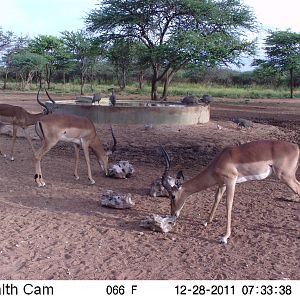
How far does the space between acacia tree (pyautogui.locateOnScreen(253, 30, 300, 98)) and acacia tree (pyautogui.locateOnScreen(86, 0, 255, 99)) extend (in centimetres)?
1409

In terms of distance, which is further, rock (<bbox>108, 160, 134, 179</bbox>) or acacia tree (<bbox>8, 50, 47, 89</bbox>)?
acacia tree (<bbox>8, 50, 47, 89</bbox>)

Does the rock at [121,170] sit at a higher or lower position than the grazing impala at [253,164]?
lower

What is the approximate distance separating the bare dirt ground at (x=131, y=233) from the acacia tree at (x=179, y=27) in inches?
653

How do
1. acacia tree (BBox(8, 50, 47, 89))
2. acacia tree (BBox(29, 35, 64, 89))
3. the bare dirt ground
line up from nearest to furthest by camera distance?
the bare dirt ground, acacia tree (BBox(8, 50, 47, 89)), acacia tree (BBox(29, 35, 64, 89))

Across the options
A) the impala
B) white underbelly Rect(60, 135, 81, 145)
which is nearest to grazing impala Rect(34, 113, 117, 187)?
white underbelly Rect(60, 135, 81, 145)

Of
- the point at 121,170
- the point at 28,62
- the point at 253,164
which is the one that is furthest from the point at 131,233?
the point at 28,62

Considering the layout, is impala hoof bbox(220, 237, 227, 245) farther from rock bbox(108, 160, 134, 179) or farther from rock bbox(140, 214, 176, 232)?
rock bbox(108, 160, 134, 179)

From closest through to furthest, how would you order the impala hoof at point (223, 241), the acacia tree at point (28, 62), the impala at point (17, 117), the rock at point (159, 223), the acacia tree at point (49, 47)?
the impala hoof at point (223, 241)
the rock at point (159, 223)
the impala at point (17, 117)
the acacia tree at point (28, 62)
the acacia tree at point (49, 47)

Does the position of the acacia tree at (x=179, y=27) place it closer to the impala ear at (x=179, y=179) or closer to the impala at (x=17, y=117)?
the impala at (x=17, y=117)

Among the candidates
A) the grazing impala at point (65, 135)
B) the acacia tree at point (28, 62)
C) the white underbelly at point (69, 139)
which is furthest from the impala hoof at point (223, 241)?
the acacia tree at point (28, 62)

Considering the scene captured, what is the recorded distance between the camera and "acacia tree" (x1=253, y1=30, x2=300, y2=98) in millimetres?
40906

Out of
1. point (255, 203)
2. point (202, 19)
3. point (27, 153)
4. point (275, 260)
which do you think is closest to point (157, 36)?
point (202, 19)

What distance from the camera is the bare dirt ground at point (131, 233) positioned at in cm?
473

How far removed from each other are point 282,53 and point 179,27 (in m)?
17.9
